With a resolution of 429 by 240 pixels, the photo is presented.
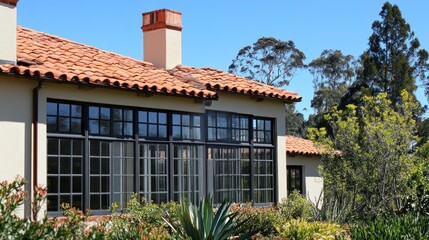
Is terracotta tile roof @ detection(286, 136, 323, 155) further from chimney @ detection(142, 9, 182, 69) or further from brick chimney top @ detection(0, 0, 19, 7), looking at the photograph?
brick chimney top @ detection(0, 0, 19, 7)

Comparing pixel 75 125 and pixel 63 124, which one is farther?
pixel 75 125

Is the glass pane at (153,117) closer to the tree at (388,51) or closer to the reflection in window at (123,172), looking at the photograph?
the reflection in window at (123,172)

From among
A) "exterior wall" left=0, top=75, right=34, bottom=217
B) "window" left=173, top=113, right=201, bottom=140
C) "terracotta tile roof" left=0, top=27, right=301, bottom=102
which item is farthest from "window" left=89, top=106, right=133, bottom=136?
"exterior wall" left=0, top=75, right=34, bottom=217

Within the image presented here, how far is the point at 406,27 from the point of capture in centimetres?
3809

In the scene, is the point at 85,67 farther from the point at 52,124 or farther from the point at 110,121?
the point at 52,124

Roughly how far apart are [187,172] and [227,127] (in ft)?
5.91

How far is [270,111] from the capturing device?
19.0 m

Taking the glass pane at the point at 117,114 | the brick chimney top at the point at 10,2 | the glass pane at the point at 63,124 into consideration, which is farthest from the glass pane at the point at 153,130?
the brick chimney top at the point at 10,2

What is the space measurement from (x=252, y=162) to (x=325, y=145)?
184 centimetres

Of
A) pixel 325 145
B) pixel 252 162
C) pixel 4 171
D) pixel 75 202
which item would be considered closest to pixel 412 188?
pixel 325 145

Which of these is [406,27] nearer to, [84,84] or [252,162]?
[252,162]

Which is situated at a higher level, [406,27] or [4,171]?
[406,27]

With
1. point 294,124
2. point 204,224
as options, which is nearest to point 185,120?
point 204,224

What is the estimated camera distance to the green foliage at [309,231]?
45.2 ft
